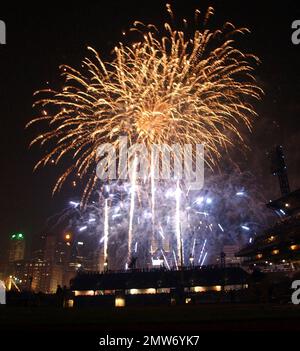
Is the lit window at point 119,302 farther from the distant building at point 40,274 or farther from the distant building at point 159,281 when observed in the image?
the distant building at point 40,274

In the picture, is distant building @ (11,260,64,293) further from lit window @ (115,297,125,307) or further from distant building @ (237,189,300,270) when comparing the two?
lit window @ (115,297,125,307)

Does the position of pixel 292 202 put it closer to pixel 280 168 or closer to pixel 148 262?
pixel 280 168

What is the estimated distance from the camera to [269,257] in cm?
4634

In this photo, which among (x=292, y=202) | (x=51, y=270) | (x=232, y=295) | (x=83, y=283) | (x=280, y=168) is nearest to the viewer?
(x=232, y=295)

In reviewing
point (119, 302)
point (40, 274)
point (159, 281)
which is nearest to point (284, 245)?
point (159, 281)

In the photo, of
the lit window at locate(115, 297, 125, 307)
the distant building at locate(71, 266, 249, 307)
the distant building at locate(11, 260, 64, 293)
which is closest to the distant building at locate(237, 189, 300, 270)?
the distant building at locate(71, 266, 249, 307)

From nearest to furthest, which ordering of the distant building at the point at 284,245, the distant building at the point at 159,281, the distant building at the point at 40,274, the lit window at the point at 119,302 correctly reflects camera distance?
1. the lit window at the point at 119,302
2. the distant building at the point at 284,245
3. the distant building at the point at 159,281
4. the distant building at the point at 40,274

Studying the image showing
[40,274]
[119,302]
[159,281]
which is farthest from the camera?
[40,274]

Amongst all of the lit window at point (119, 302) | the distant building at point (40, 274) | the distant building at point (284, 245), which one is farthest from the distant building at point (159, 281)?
the distant building at point (40, 274)

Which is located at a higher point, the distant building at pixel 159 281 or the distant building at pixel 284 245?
the distant building at pixel 284 245

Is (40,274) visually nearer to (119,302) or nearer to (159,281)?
(159,281)
